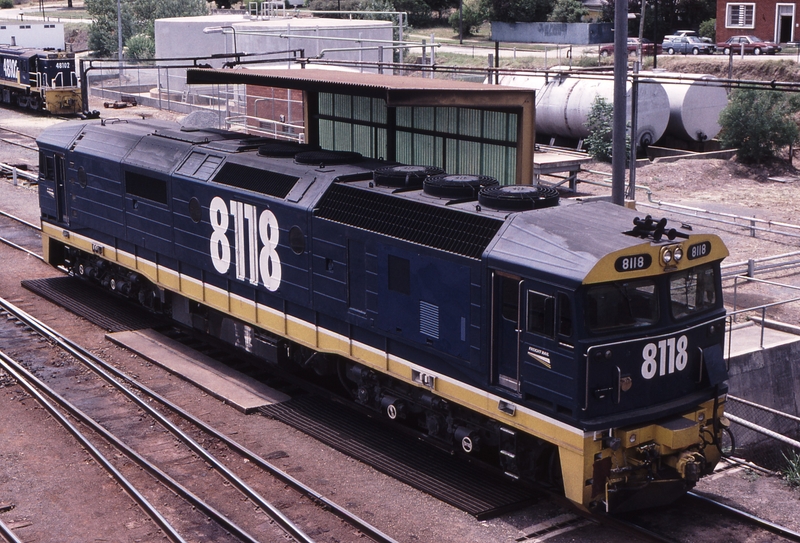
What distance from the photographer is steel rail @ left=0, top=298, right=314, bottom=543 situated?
12.0 meters

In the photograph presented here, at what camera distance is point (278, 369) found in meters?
17.6

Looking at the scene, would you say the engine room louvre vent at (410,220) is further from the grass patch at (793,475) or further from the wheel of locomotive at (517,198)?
the grass patch at (793,475)

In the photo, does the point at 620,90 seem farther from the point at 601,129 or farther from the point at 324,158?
the point at 601,129

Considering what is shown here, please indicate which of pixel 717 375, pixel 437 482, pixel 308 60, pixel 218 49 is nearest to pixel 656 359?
pixel 717 375

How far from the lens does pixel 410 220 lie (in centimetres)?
1358

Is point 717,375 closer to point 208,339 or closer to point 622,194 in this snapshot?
point 622,194

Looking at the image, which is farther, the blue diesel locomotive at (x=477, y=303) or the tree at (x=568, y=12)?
the tree at (x=568, y=12)

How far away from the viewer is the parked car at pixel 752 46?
64.2m

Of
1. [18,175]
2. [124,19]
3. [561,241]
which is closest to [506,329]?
[561,241]

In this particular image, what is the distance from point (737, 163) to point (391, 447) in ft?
103

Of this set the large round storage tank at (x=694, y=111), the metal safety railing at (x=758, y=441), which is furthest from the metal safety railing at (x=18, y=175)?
the metal safety railing at (x=758, y=441)

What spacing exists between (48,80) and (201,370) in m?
43.2

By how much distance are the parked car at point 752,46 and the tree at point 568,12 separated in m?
21.5

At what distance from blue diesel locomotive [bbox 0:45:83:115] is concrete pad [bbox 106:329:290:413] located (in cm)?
3978
